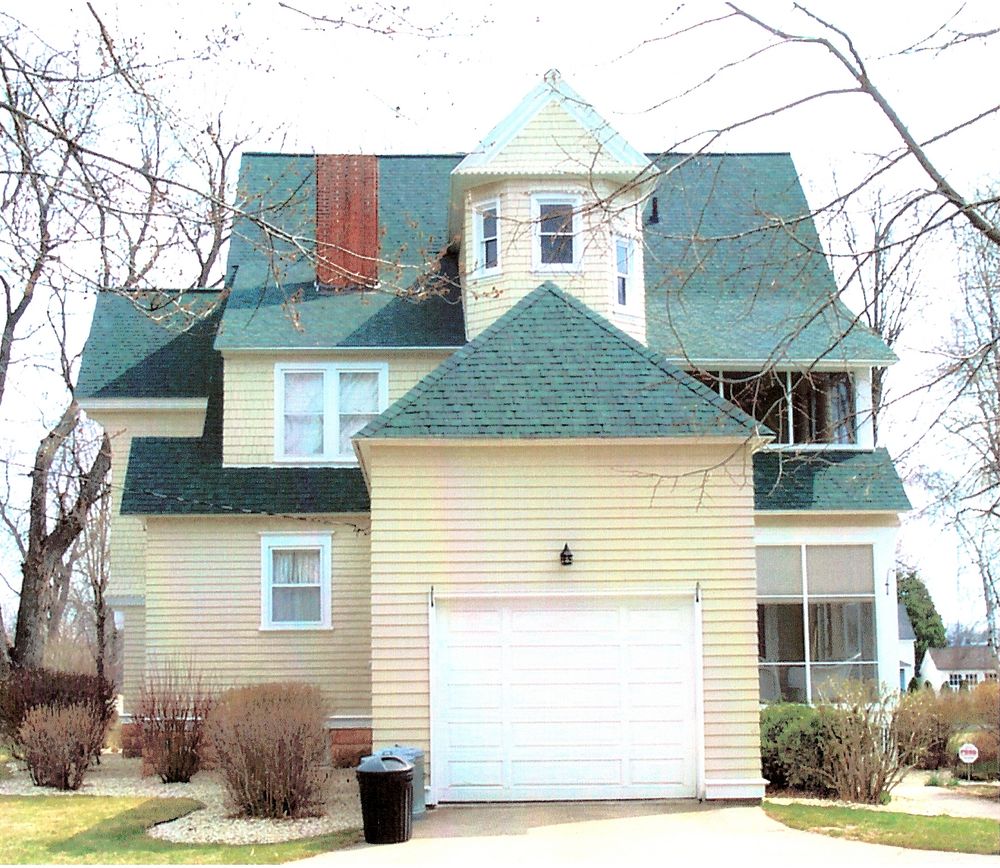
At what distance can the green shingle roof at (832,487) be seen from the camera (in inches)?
895

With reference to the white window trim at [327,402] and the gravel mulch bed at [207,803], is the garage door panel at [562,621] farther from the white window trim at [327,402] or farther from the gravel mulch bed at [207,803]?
the white window trim at [327,402]

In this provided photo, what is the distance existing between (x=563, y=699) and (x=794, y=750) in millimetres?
Answer: 3916

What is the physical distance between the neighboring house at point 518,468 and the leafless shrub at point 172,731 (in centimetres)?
239

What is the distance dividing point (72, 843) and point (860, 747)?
9233mm

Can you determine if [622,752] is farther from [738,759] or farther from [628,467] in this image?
[628,467]

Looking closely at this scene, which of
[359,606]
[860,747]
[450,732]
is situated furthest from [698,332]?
[450,732]

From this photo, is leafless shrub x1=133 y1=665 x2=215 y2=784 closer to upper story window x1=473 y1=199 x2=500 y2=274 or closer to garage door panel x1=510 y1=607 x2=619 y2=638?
garage door panel x1=510 y1=607 x2=619 y2=638

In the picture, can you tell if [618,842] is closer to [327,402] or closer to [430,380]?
[430,380]

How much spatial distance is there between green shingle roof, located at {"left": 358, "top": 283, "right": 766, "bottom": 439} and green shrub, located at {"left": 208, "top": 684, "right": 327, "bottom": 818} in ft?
11.0

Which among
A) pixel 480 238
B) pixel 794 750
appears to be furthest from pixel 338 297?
pixel 794 750

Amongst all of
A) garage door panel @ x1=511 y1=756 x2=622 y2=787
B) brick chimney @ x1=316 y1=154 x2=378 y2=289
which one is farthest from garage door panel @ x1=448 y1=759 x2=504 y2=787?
brick chimney @ x1=316 y1=154 x2=378 y2=289

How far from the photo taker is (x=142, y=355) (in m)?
26.4

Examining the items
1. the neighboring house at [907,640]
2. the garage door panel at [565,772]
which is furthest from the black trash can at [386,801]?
the neighboring house at [907,640]

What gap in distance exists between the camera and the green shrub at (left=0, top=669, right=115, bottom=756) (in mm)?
20812
